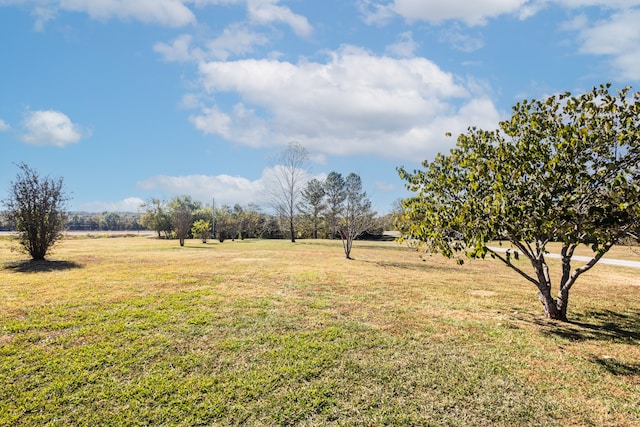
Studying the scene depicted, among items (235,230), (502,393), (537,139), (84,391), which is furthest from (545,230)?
(235,230)

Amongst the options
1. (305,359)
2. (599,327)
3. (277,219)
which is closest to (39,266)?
(305,359)

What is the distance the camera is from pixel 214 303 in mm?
7559

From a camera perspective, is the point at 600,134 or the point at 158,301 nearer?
the point at 600,134

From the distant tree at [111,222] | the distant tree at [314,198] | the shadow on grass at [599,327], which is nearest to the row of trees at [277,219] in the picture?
the distant tree at [314,198]

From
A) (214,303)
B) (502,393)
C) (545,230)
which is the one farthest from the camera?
(214,303)

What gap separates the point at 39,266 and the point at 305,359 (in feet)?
45.7

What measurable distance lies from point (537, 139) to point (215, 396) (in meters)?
6.77

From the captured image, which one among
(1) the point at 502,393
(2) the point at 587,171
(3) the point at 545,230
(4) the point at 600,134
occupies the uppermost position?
(4) the point at 600,134

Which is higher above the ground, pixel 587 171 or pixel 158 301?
pixel 587 171

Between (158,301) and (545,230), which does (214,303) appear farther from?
(545,230)

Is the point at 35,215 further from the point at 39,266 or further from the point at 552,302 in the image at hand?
the point at 552,302

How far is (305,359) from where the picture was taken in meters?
4.73

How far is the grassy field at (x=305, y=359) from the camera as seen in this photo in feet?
11.6

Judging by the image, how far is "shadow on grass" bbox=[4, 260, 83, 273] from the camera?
39.7 feet
